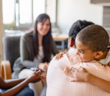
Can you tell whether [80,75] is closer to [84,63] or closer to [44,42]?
[84,63]

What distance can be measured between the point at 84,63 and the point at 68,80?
0.35 ft

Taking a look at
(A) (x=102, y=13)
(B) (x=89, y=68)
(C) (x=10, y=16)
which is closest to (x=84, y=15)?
→ (A) (x=102, y=13)

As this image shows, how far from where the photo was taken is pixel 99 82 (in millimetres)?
669

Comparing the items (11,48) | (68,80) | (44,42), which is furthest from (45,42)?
(68,80)

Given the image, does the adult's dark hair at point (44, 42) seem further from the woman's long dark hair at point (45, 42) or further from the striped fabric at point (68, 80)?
the striped fabric at point (68, 80)

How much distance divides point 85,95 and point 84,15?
365 cm

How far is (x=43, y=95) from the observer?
45.6 inches

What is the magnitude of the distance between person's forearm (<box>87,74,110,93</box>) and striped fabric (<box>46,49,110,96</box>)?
2 centimetres

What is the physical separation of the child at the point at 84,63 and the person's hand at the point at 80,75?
0.02m

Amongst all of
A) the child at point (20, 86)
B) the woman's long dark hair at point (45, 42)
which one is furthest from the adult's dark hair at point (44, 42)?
the child at point (20, 86)

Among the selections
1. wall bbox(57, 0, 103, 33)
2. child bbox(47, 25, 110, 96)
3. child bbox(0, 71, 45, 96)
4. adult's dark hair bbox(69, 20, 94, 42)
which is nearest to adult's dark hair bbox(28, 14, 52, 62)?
child bbox(0, 71, 45, 96)

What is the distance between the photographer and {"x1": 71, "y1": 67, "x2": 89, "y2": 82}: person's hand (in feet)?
2.24

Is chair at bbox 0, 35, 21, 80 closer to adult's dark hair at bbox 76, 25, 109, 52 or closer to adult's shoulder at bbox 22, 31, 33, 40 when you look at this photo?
adult's shoulder at bbox 22, 31, 33, 40

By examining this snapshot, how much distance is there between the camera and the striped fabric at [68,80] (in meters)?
0.69
